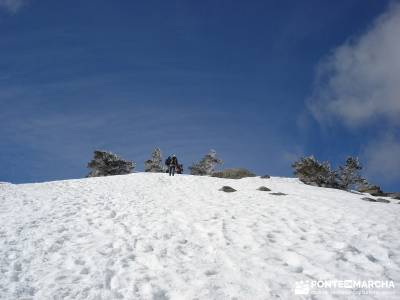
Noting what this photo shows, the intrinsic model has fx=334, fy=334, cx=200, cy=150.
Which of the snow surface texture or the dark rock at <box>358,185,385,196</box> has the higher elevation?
the dark rock at <box>358,185,385,196</box>

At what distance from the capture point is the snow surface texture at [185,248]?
800cm

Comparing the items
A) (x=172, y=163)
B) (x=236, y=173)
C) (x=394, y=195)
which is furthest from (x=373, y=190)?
(x=172, y=163)

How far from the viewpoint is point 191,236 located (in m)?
12.0

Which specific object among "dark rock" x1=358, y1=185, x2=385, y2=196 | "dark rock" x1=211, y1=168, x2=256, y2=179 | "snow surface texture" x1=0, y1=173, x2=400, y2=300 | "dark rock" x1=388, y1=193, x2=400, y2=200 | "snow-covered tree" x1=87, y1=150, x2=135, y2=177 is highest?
"snow-covered tree" x1=87, y1=150, x2=135, y2=177

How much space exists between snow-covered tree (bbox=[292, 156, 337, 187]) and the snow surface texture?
18826 millimetres

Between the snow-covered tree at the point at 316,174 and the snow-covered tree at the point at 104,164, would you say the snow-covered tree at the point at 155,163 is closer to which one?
the snow-covered tree at the point at 104,164

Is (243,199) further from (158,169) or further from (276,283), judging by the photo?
(158,169)

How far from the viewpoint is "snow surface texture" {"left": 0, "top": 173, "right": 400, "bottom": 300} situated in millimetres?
8000

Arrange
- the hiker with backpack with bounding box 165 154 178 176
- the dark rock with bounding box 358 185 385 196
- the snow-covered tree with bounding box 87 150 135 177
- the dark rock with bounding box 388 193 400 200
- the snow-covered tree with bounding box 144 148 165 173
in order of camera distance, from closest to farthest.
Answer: the dark rock with bounding box 388 193 400 200
the dark rock with bounding box 358 185 385 196
the hiker with backpack with bounding box 165 154 178 176
the snow-covered tree with bounding box 87 150 135 177
the snow-covered tree with bounding box 144 148 165 173

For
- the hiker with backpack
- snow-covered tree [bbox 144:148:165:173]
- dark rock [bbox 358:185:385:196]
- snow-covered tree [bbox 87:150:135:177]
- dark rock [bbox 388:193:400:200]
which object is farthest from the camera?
snow-covered tree [bbox 144:148:165:173]

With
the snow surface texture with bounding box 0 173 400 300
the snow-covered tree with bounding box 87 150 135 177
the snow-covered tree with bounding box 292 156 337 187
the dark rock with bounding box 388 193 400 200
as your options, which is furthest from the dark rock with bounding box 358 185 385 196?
the snow-covered tree with bounding box 87 150 135 177

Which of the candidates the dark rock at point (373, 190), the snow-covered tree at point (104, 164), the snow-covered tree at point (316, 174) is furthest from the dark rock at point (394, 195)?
the snow-covered tree at point (104, 164)

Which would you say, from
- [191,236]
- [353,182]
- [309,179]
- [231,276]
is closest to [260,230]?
[191,236]

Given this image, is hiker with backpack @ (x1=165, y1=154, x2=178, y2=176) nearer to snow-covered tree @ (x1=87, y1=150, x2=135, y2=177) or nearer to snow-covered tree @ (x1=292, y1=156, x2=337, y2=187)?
snow-covered tree @ (x1=292, y1=156, x2=337, y2=187)
